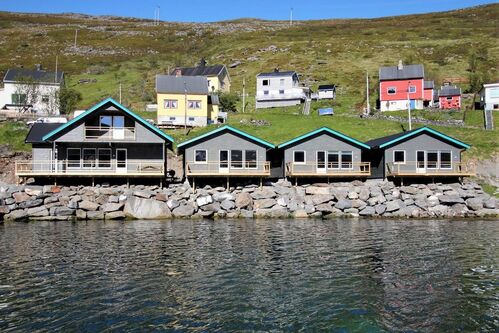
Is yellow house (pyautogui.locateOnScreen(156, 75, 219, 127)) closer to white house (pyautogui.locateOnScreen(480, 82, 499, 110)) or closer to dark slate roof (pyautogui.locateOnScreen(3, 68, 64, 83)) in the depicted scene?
dark slate roof (pyautogui.locateOnScreen(3, 68, 64, 83))

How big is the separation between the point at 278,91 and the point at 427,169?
4975cm

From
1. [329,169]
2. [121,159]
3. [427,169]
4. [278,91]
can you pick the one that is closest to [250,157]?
[329,169]

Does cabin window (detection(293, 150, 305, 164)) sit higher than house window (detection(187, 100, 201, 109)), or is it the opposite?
house window (detection(187, 100, 201, 109))

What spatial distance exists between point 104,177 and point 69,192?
342 centimetres

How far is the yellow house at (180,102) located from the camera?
71.9 m

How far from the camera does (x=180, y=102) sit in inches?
2854

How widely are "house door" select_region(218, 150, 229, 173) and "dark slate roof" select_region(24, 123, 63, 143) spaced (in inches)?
656

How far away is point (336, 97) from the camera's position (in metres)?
94.7

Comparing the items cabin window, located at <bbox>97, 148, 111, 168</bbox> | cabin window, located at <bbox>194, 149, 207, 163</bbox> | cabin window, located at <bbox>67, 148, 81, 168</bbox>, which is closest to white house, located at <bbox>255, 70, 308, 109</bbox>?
cabin window, located at <bbox>194, 149, 207, 163</bbox>

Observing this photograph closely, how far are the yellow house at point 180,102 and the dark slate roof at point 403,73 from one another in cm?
3342

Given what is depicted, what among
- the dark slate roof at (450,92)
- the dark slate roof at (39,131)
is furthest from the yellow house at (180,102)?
the dark slate roof at (450,92)

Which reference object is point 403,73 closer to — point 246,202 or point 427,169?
point 427,169

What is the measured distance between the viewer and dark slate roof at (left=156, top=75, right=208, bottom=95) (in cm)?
7262

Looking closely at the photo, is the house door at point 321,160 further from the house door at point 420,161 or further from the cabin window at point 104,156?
the cabin window at point 104,156
